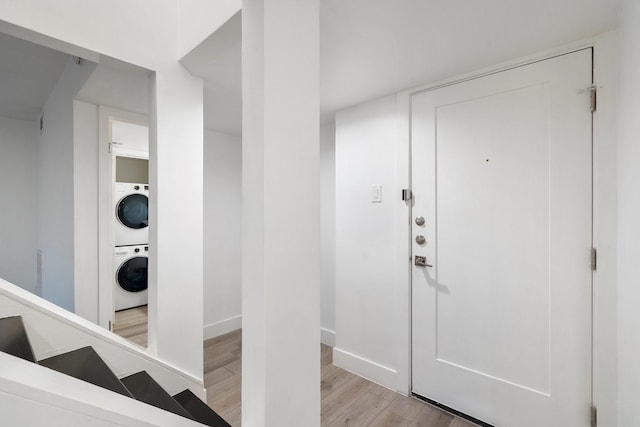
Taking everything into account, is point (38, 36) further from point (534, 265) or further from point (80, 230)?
point (534, 265)

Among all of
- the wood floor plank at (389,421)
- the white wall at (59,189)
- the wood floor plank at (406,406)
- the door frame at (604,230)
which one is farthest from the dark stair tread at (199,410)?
the door frame at (604,230)

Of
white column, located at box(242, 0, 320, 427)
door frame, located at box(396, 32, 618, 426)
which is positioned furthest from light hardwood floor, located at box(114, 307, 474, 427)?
white column, located at box(242, 0, 320, 427)

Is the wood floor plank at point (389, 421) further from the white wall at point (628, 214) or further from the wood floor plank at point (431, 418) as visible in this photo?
the white wall at point (628, 214)

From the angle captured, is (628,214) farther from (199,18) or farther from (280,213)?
(199,18)

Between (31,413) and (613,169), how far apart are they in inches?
85.4

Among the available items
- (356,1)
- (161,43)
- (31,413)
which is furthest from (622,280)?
(161,43)

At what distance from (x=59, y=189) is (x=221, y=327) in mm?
1964

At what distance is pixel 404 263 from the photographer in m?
1.96

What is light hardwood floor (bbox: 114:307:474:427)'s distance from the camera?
1.71 meters

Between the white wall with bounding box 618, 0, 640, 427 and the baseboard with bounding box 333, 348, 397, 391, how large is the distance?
1.19 metres

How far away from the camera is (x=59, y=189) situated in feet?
7.89

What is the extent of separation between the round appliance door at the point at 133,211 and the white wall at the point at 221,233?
1.39m

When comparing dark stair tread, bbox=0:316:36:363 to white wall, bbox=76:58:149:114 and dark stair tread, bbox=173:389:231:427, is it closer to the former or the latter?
dark stair tread, bbox=173:389:231:427

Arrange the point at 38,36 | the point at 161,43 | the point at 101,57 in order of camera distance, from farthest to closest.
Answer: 1. the point at 161,43
2. the point at 101,57
3. the point at 38,36
